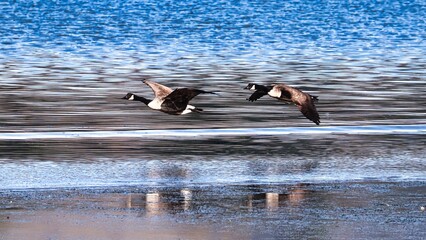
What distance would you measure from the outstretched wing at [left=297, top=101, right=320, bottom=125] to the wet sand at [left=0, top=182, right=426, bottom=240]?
3244 mm

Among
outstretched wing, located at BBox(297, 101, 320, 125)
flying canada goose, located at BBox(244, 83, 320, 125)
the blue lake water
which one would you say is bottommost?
the blue lake water

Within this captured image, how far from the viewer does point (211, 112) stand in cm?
1825

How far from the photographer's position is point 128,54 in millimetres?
36688

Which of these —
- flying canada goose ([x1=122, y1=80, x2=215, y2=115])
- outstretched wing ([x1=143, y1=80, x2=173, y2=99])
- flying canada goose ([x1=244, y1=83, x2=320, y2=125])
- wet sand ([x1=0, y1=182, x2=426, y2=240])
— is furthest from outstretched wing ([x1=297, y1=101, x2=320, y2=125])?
wet sand ([x1=0, y1=182, x2=426, y2=240])

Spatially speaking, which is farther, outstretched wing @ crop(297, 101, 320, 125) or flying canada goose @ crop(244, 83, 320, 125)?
flying canada goose @ crop(244, 83, 320, 125)

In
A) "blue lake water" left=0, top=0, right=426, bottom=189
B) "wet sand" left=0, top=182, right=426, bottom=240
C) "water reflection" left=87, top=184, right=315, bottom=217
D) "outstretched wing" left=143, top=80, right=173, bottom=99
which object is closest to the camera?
"wet sand" left=0, top=182, right=426, bottom=240

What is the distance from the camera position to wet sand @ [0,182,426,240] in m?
8.91

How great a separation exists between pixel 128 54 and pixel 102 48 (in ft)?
13.7

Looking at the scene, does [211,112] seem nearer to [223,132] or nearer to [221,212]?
[223,132]

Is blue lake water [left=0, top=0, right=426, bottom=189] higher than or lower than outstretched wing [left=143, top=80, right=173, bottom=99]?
lower

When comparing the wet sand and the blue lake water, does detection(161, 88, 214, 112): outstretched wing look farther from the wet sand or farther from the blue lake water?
the wet sand

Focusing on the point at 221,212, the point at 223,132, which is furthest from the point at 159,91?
the point at 221,212

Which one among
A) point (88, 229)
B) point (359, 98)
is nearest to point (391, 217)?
point (88, 229)

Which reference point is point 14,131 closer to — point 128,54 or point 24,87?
point 24,87
